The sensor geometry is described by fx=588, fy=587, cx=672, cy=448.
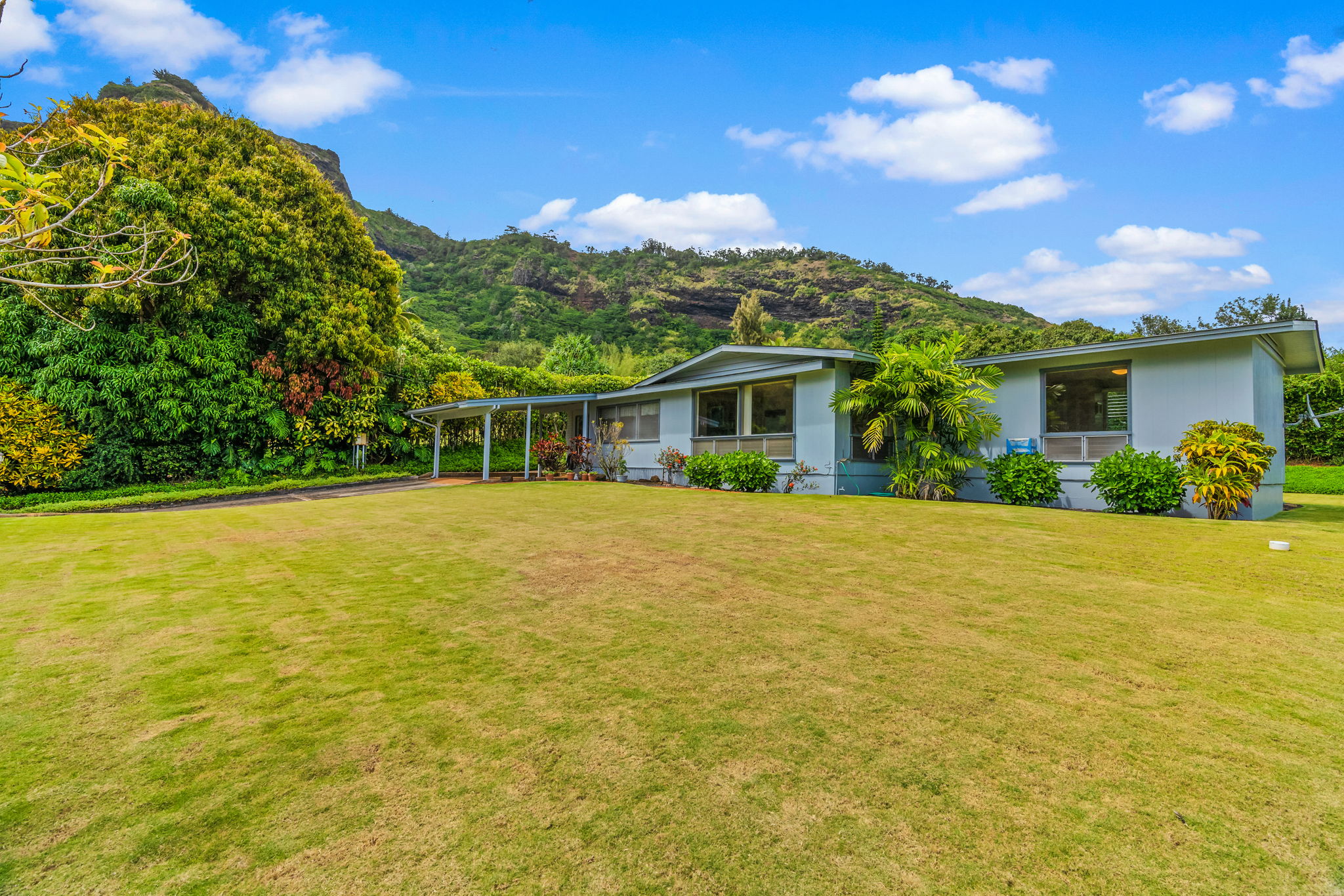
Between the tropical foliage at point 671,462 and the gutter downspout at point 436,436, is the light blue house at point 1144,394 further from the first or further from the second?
the gutter downspout at point 436,436

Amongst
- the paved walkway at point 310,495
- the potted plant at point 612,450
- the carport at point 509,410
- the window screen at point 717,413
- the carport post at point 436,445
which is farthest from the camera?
the carport post at point 436,445

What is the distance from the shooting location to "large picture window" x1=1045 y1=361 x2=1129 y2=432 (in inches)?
428

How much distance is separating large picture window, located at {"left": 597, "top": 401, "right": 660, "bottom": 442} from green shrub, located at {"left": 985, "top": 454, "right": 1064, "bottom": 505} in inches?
354

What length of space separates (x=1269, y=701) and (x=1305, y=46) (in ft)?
60.0

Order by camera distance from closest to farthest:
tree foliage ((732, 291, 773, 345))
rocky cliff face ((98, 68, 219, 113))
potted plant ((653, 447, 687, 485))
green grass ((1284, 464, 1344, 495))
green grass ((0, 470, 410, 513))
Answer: green grass ((0, 470, 410, 513)) < green grass ((1284, 464, 1344, 495)) < potted plant ((653, 447, 687, 485)) < tree foliage ((732, 291, 773, 345)) < rocky cliff face ((98, 68, 219, 113))

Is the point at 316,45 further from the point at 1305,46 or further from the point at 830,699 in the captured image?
the point at 1305,46

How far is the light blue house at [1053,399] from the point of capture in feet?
32.7

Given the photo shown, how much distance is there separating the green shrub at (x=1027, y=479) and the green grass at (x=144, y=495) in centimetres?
1702

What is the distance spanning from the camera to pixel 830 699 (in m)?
3.03

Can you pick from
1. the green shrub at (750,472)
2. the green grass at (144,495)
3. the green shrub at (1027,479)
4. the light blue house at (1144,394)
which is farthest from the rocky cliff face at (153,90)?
the green shrub at (1027,479)

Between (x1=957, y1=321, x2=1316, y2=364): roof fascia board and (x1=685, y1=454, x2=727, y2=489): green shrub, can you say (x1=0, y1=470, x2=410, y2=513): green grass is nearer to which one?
(x1=685, y1=454, x2=727, y2=489): green shrub

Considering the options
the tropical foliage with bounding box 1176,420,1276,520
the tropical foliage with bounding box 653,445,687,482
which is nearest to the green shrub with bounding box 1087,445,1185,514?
the tropical foliage with bounding box 1176,420,1276,520

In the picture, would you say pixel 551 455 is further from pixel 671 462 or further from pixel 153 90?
pixel 153 90

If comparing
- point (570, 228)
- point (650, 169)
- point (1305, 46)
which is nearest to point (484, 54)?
point (650, 169)
